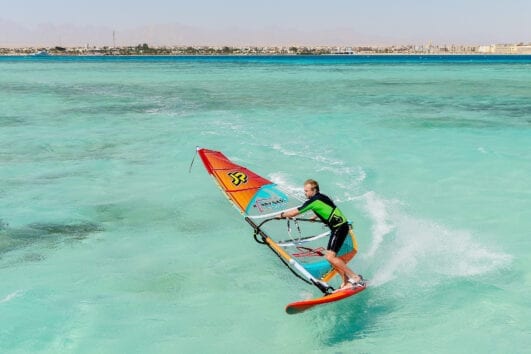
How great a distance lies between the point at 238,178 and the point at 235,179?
0.33 feet

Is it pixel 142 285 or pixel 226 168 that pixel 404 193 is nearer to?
pixel 226 168

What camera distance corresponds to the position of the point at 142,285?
12.0 meters

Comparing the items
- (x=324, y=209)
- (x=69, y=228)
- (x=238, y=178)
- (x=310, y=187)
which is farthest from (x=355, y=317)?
(x=69, y=228)

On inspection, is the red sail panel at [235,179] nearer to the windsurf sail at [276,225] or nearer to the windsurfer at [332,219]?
the windsurf sail at [276,225]

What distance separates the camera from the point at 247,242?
1442 cm

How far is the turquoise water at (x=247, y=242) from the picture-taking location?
1029 centimetres

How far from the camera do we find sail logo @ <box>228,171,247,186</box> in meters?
13.6

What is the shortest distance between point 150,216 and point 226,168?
3570 millimetres

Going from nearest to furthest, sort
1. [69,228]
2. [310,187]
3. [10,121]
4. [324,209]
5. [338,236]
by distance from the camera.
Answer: [310,187], [324,209], [338,236], [69,228], [10,121]

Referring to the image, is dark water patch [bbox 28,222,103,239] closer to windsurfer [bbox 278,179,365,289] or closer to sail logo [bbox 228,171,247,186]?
sail logo [bbox 228,171,247,186]

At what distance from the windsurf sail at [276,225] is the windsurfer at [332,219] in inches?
18.6

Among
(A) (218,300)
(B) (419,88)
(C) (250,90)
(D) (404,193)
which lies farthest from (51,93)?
(A) (218,300)

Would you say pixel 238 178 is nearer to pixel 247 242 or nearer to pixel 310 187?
pixel 247 242

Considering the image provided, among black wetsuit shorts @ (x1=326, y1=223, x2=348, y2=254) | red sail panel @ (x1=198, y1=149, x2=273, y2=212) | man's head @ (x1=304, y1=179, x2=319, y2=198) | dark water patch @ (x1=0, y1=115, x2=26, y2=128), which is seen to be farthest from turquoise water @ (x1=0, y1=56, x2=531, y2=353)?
dark water patch @ (x1=0, y1=115, x2=26, y2=128)
